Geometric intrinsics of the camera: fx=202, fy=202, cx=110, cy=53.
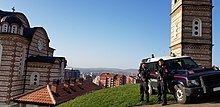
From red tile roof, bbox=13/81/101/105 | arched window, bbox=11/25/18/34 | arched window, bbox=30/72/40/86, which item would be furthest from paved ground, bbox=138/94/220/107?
arched window, bbox=11/25/18/34

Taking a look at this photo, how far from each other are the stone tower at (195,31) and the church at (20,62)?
15775 mm

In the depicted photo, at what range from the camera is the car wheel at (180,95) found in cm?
804

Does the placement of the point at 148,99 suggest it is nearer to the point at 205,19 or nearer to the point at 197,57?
the point at 197,57

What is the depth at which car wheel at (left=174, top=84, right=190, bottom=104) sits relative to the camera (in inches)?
316

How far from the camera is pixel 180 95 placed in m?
8.34

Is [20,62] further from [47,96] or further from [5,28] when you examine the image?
[47,96]

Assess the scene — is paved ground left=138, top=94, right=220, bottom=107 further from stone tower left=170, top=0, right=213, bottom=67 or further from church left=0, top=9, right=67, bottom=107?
church left=0, top=9, right=67, bottom=107

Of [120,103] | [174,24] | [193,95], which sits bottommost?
[120,103]

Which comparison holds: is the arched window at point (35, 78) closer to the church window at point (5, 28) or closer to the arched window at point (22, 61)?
the arched window at point (22, 61)

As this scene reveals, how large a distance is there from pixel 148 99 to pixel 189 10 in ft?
36.0

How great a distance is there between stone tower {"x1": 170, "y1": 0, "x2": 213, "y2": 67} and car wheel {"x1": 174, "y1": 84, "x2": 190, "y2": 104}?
29.3 ft

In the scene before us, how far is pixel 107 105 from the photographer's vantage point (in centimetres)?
1068

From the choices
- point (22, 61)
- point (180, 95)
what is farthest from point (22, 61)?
point (180, 95)

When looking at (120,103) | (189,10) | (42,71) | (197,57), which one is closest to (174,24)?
(189,10)
